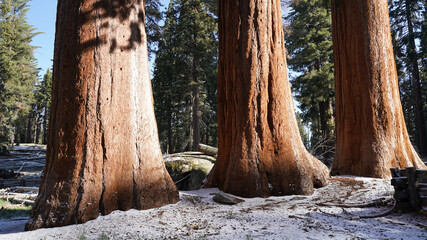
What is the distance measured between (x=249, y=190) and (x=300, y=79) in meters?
17.3

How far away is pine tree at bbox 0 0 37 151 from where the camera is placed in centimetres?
2695

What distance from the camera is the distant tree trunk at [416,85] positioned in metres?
21.0

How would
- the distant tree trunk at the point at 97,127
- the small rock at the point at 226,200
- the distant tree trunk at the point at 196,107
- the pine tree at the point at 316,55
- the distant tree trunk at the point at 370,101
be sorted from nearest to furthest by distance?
the distant tree trunk at the point at 97,127, the small rock at the point at 226,200, the distant tree trunk at the point at 370,101, the pine tree at the point at 316,55, the distant tree trunk at the point at 196,107

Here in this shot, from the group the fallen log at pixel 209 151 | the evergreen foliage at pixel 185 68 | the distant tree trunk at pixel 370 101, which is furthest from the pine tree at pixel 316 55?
the distant tree trunk at pixel 370 101

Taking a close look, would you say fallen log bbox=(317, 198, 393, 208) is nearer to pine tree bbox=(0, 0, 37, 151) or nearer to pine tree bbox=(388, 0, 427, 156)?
pine tree bbox=(388, 0, 427, 156)

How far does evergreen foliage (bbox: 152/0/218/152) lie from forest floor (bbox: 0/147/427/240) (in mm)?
14869

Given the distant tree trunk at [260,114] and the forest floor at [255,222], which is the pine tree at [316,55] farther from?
the forest floor at [255,222]

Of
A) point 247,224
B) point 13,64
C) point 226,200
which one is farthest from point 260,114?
point 13,64

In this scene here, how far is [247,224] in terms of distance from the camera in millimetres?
3510

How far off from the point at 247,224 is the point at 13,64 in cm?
3315

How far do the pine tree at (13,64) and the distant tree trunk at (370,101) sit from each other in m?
26.6

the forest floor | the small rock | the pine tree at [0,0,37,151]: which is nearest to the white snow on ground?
the forest floor

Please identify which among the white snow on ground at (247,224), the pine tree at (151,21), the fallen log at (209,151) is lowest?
the white snow on ground at (247,224)

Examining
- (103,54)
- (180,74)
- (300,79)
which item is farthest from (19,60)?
(103,54)
